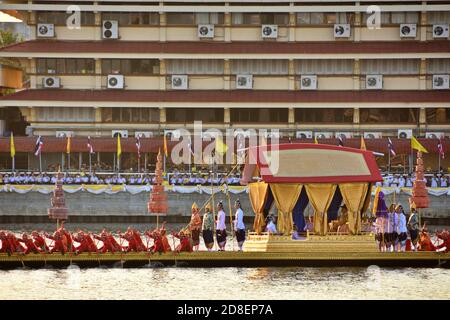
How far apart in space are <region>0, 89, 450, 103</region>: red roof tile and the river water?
4078 cm

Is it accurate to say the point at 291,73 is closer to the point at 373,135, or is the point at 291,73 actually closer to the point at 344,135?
the point at 344,135

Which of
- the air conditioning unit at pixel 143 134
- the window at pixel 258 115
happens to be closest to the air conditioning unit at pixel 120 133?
the air conditioning unit at pixel 143 134

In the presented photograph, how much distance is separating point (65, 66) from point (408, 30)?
66.7 ft

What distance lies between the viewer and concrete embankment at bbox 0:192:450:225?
86062 millimetres

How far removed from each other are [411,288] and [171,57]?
46293mm

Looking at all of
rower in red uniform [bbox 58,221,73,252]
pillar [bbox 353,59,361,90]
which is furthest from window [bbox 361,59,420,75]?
rower in red uniform [bbox 58,221,73,252]

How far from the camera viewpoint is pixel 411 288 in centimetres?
5462

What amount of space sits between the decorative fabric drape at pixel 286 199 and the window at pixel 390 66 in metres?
42.3

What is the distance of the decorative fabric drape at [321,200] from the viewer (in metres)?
58.9

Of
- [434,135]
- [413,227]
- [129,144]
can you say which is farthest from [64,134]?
[413,227]

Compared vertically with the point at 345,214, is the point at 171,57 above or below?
above

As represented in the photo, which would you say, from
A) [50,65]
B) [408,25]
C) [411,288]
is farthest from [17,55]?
[411,288]

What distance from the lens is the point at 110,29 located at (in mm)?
100312
